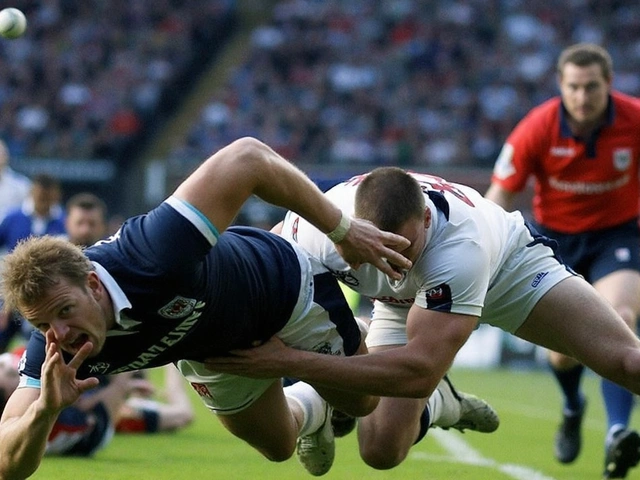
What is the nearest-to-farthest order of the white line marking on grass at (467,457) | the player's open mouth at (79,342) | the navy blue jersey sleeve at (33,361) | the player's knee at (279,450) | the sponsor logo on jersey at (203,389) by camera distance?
the player's open mouth at (79,342) → the navy blue jersey sleeve at (33,361) → the sponsor logo on jersey at (203,389) → the player's knee at (279,450) → the white line marking on grass at (467,457)

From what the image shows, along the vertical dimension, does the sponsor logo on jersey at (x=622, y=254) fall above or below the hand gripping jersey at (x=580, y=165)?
below

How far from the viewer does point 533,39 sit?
26.1 meters

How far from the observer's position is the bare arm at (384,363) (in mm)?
4719

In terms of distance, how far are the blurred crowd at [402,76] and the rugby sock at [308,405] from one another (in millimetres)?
16412

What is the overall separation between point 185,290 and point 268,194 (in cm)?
49

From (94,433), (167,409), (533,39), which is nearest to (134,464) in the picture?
(94,433)

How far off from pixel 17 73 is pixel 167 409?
16.9 metres

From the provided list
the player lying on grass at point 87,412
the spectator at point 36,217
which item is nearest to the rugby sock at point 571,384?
the player lying on grass at point 87,412

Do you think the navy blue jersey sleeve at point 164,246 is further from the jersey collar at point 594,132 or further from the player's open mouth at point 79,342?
the jersey collar at point 594,132

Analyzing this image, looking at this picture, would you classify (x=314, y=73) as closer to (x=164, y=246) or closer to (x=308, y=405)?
(x=308, y=405)

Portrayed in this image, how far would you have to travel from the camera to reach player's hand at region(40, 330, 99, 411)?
4105mm

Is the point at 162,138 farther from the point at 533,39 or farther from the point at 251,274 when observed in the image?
the point at 251,274

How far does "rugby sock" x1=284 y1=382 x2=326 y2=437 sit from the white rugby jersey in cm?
60

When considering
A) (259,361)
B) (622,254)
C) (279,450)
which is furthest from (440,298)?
(622,254)
